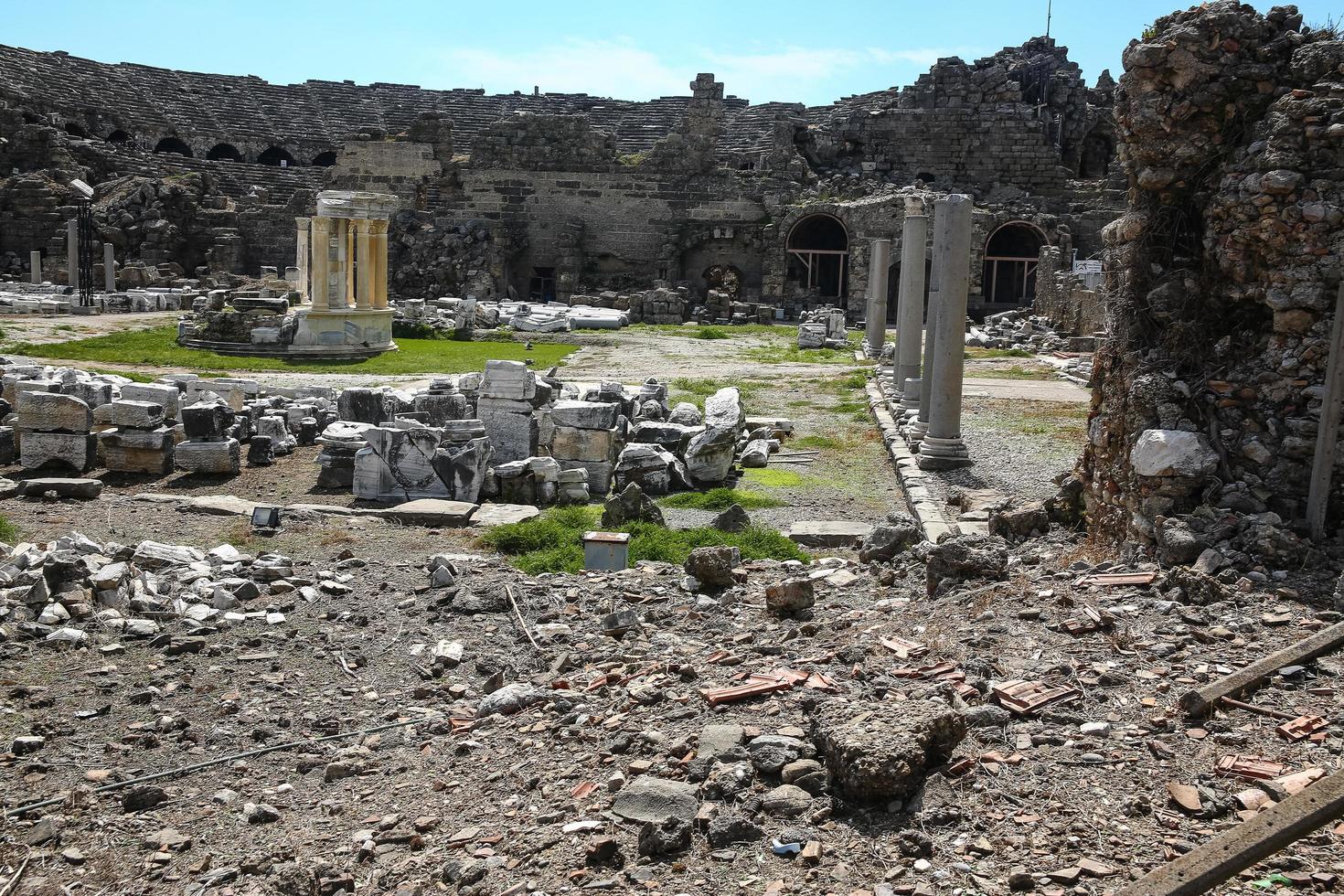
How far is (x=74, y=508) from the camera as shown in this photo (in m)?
10.6

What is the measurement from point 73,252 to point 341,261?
52.4 feet

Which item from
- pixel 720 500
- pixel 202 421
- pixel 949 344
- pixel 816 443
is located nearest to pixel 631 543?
pixel 720 500

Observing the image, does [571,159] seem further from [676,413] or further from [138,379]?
[676,413]

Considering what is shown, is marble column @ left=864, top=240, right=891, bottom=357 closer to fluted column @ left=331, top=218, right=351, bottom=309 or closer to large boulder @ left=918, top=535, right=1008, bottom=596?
fluted column @ left=331, top=218, right=351, bottom=309

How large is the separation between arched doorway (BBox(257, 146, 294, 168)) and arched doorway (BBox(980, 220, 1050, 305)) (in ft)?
89.8

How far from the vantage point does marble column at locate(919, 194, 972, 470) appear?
12516mm

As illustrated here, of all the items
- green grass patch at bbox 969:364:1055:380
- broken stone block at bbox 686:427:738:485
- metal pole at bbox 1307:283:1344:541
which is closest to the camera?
metal pole at bbox 1307:283:1344:541

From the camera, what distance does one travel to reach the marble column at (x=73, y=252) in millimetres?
34969

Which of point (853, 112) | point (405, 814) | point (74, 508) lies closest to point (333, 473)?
point (74, 508)

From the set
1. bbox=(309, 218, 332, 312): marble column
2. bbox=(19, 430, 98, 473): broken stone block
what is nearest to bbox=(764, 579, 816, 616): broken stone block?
bbox=(19, 430, 98, 473): broken stone block

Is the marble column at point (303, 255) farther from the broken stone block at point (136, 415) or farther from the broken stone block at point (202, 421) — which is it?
the broken stone block at point (136, 415)

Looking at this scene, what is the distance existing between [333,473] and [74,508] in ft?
7.77

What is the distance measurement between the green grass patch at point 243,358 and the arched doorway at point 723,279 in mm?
14995

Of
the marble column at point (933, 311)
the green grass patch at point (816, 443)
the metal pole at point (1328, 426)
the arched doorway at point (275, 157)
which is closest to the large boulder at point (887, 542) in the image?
the metal pole at point (1328, 426)
